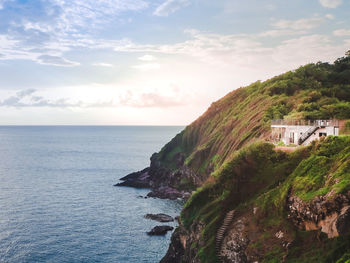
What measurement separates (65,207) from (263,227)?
59.9 metres

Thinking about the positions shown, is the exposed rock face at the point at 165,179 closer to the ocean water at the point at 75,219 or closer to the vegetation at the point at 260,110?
the vegetation at the point at 260,110

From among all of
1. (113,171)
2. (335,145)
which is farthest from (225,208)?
(113,171)

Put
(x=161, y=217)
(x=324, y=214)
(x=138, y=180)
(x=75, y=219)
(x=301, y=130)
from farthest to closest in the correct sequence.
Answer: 1. (x=138, y=180)
2. (x=161, y=217)
3. (x=75, y=219)
4. (x=301, y=130)
5. (x=324, y=214)

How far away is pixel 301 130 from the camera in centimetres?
4631

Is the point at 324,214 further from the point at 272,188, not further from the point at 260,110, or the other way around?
the point at 260,110

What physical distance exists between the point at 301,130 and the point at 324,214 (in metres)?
22.1

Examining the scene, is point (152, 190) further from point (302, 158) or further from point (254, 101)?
point (302, 158)

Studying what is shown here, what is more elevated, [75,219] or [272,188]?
[272,188]

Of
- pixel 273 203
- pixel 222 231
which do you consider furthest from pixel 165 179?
pixel 273 203

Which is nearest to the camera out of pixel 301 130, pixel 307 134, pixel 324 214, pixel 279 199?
pixel 324 214

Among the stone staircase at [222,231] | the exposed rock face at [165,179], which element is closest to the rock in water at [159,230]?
the exposed rock face at [165,179]

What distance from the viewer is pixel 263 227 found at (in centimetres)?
3206

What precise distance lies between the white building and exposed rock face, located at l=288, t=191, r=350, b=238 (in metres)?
15.5

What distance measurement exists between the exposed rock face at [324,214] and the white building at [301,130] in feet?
50.8
